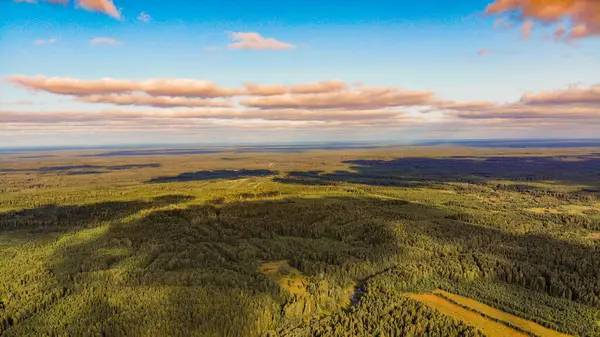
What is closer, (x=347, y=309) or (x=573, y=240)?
(x=347, y=309)

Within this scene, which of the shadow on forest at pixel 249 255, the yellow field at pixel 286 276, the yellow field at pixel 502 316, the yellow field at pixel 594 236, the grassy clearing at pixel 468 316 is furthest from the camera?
the yellow field at pixel 594 236

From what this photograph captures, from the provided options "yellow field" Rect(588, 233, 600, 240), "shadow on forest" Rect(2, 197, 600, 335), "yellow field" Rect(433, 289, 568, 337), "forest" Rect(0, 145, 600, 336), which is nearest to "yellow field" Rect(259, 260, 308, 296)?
"forest" Rect(0, 145, 600, 336)

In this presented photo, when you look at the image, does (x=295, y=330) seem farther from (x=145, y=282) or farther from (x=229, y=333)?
(x=145, y=282)

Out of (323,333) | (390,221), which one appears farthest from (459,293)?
(390,221)

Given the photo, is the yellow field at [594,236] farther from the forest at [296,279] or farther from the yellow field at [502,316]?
the yellow field at [502,316]

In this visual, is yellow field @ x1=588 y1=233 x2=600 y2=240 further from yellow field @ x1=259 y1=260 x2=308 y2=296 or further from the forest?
yellow field @ x1=259 y1=260 x2=308 y2=296

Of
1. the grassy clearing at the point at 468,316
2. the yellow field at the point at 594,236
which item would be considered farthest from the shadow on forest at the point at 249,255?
the yellow field at the point at 594,236
